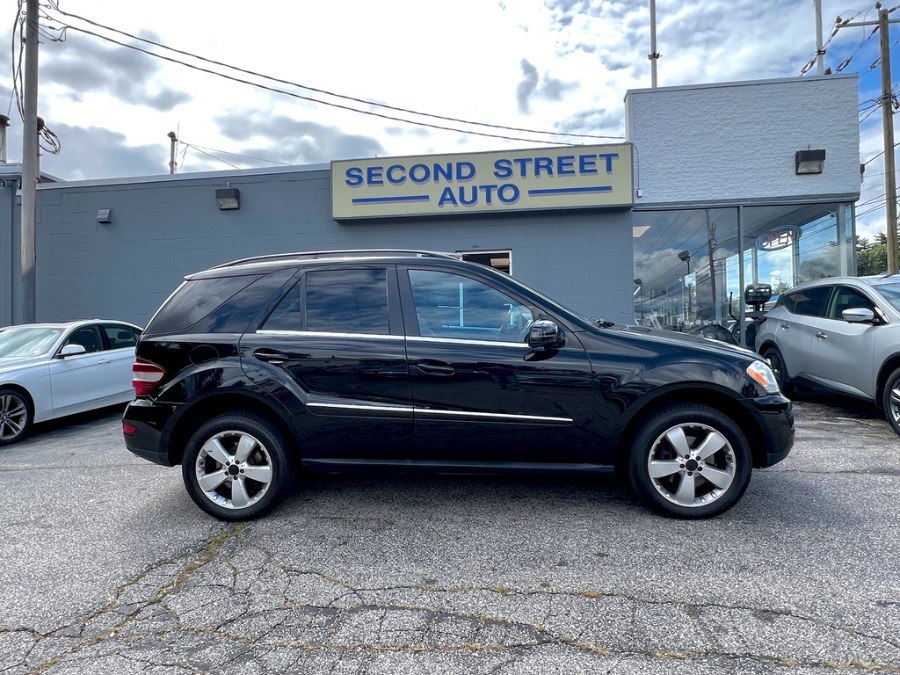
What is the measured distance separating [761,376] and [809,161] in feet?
28.6

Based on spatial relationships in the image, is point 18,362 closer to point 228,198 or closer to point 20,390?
point 20,390

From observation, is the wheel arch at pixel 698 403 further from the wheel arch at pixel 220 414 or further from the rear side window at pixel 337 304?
the wheel arch at pixel 220 414

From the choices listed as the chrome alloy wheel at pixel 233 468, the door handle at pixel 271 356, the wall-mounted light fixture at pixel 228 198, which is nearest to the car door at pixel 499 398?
the door handle at pixel 271 356

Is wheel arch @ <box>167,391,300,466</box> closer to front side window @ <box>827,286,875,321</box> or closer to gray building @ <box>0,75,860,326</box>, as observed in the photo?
front side window @ <box>827,286,875,321</box>

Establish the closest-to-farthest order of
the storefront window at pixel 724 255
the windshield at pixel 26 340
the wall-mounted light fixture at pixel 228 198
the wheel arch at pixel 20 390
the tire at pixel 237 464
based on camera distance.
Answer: the tire at pixel 237 464
the wheel arch at pixel 20 390
the windshield at pixel 26 340
the storefront window at pixel 724 255
the wall-mounted light fixture at pixel 228 198

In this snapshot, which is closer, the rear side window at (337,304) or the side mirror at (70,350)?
the rear side window at (337,304)

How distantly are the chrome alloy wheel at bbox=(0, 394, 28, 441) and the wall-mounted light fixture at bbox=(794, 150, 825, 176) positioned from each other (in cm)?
1284

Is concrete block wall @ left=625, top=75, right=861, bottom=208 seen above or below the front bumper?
above

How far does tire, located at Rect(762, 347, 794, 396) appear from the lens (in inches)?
283

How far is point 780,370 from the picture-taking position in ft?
24.0

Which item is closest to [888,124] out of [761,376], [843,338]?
[843,338]

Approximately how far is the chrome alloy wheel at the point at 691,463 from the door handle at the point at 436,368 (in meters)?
1.39

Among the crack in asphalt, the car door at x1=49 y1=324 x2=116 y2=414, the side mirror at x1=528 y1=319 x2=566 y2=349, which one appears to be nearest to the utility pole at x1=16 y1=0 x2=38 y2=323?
the car door at x1=49 y1=324 x2=116 y2=414

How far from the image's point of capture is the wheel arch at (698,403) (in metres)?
3.40
